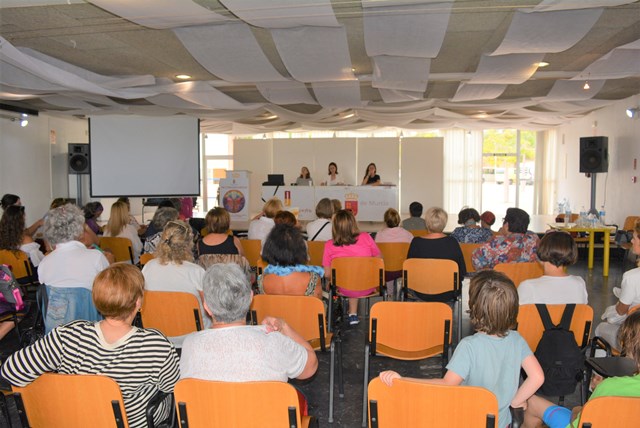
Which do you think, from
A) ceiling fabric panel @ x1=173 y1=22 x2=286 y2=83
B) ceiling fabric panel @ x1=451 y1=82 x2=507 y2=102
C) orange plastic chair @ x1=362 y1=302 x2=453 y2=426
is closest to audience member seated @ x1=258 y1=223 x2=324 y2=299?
orange plastic chair @ x1=362 y1=302 x2=453 y2=426

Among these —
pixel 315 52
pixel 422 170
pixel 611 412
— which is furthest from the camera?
pixel 422 170

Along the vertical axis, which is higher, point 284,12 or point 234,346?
point 284,12

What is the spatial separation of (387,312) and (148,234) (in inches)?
143

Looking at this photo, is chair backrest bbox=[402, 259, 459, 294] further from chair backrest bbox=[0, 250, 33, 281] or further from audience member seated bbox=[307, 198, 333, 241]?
chair backrest bbox=[0, 250, 33, 281]

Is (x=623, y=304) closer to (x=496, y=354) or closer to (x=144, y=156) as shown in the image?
(x=496, y=354)

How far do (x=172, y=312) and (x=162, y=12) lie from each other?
2374mm

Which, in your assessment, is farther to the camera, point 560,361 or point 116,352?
point 560,361

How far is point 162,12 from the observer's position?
4.36 meters

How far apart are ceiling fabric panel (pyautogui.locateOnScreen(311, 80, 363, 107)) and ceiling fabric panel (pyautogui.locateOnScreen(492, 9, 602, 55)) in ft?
9.04

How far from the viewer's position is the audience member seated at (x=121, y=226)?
6122 millimetres

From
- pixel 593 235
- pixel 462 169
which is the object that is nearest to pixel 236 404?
pixel 593 235

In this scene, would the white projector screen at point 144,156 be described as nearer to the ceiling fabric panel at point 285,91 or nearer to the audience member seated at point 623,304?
the ceiling fabric panel at point 285,91

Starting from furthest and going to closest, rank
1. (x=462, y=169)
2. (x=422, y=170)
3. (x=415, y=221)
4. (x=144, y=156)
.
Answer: (x=462, y=169)
(x=422, y=170)
(x=144, y=156)
(x=415, y=221)

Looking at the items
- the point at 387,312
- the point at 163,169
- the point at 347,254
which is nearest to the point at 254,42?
the point at 347,254
